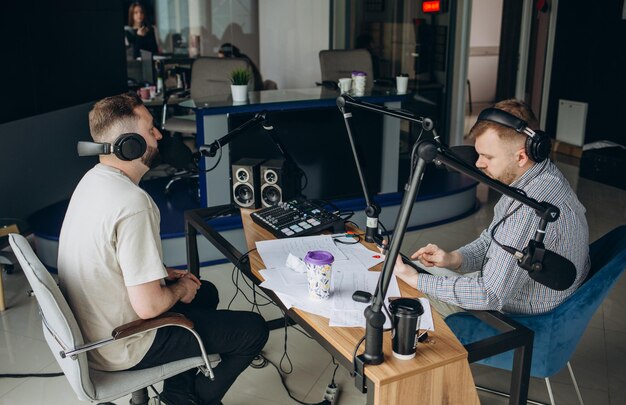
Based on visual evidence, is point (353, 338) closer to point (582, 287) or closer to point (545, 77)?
point (582, 287)

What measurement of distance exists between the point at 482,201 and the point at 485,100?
18.7ft

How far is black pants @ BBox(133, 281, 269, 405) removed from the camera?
6.94 ft

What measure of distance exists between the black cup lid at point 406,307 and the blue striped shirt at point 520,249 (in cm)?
39

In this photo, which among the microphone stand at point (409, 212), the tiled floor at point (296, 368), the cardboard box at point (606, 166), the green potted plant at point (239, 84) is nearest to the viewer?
the microphone stand at point (409, 212)

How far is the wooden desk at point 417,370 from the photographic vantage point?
160 cm

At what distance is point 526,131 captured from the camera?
172 cm

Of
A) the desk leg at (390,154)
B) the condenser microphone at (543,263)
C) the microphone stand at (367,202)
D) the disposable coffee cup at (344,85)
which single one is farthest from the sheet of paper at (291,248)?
the desk leg at (390,154)

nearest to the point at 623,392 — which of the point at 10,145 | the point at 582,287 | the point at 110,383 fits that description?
the point at 582,287

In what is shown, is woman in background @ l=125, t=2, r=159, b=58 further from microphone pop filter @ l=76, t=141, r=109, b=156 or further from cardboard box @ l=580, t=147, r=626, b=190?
microphone pop filter @ l=76, t=141, r=109, b=156

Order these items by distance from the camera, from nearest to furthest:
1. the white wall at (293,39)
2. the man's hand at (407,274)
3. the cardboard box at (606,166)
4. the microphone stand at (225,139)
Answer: the man's hand at (407,274), the microphone stand at (225,139), the cardboard box at (606,166), the white wall at (293,39)

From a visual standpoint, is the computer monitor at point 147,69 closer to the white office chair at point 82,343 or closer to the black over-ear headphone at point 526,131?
the white office chair at point 82,343

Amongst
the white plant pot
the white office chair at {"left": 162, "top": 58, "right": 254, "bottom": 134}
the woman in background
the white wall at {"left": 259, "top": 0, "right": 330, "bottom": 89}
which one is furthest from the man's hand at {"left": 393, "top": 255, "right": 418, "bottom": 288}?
the woman in background

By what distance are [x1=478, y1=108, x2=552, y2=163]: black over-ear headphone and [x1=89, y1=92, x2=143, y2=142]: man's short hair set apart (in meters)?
1.14

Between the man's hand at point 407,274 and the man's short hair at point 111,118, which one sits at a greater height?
the man's short hair at point 111,118
